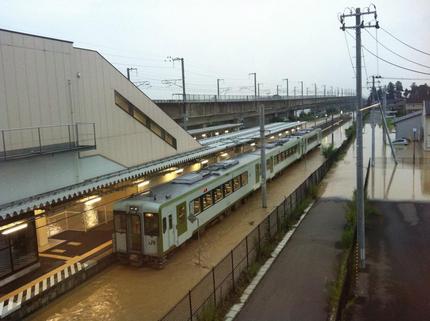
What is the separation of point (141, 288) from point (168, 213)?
2717mm

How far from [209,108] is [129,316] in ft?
124

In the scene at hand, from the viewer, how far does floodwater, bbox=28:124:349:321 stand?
11.7m

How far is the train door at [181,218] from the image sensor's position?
15.6 meters

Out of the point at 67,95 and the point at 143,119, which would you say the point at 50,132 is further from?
the point at 143,119

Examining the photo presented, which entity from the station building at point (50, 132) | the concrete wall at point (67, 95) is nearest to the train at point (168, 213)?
the station building at point (50, 132)

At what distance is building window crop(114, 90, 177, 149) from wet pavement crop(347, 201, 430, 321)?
10220 mm

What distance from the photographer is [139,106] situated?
1942 cm

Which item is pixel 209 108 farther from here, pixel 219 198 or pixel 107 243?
pixel 107 243

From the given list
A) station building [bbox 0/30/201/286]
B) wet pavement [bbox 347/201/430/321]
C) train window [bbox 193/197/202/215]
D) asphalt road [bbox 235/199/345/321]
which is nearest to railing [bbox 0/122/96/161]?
station building [bbox 0/30/201/286]

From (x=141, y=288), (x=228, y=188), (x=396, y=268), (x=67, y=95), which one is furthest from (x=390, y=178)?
(x=67, y=95)

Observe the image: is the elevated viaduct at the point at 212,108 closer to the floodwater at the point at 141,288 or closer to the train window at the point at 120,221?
the floodwater at the point at 141,288

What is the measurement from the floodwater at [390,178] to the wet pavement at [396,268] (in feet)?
13.7

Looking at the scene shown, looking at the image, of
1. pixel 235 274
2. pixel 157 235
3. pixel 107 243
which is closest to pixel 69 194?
pixel 157 235

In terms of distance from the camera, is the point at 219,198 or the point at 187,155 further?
the point at 187,155
